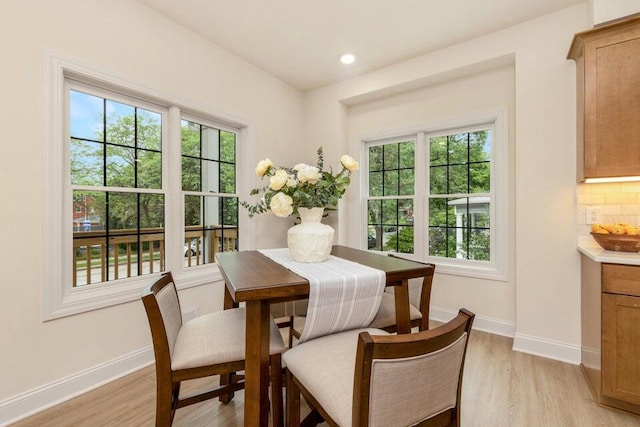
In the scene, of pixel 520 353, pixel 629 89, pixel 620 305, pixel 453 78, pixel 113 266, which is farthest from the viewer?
pixel 453 78

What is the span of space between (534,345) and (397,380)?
2.41 meters

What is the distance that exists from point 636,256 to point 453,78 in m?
2.19

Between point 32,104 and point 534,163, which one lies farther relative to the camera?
point 534,163

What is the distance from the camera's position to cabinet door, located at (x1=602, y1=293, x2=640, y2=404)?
1708 millimetres

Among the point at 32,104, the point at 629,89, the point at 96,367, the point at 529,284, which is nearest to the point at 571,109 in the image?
the point at 629,89

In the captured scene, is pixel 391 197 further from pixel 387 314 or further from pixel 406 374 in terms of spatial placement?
pixel 406 374

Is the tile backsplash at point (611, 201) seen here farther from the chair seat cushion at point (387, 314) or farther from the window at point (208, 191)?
the window at point (208, 191)

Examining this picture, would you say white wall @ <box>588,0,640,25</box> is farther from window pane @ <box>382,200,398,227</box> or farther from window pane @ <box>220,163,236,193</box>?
window pane @ <box>220,163,236,193</box>

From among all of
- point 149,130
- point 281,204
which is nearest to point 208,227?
point 149,130

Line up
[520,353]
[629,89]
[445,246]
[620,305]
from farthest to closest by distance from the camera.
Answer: [445,246] → [520,353] → [629,89] → [620,305]

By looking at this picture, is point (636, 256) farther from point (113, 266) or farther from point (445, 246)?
point (113, 266)

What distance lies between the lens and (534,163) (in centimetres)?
251

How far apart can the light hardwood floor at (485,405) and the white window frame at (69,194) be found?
59 centimetres

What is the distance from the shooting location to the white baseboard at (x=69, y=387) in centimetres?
172
